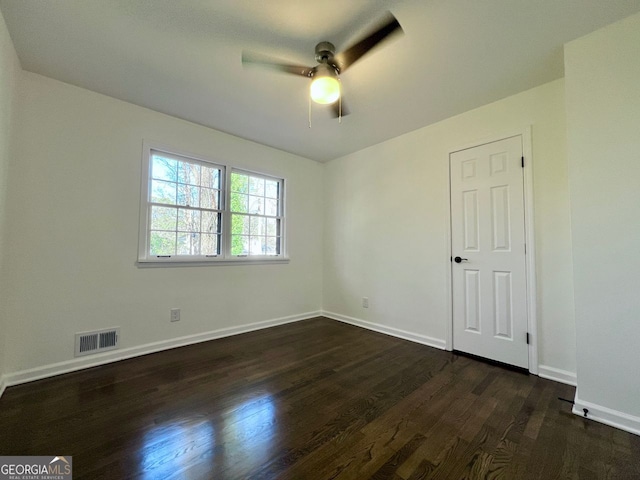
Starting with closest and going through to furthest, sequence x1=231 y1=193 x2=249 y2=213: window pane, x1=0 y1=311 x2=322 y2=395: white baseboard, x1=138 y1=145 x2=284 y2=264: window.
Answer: x1=0 y1=311 x2=322 y2=395: white baseboard < x1=138 y1=145 x2=284 y2=264: window < x1=231 y1=193 x2=249 y2=213: window pane

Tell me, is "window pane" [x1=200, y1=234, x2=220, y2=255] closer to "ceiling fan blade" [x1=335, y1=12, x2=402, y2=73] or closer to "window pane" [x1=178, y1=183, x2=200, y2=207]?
"window pane" [x1=178, y1=183, x2=200, y2=207]

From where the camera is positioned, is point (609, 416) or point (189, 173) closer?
point (609, 416)

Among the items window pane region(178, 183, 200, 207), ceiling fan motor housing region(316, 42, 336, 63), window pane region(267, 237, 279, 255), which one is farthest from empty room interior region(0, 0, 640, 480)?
window pane region(267, 237, 279, 255)

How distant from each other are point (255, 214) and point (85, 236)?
6.04ft

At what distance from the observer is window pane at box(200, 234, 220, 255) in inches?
129

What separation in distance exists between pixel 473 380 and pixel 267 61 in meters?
2.97

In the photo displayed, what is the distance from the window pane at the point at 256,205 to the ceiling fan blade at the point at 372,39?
2.30 metres

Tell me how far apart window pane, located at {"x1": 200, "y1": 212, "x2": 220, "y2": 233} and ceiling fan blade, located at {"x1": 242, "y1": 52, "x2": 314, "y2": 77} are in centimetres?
197

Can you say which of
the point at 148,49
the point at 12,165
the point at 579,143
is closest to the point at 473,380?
the point at 579,143

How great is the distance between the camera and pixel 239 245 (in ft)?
11.8

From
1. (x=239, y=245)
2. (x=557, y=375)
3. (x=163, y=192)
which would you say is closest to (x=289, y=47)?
(x=163, y=192)

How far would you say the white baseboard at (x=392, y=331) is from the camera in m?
3.01

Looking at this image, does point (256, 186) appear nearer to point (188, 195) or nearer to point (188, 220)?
point (188, 195)

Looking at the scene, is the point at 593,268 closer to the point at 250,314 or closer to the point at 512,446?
the point at 512,446
